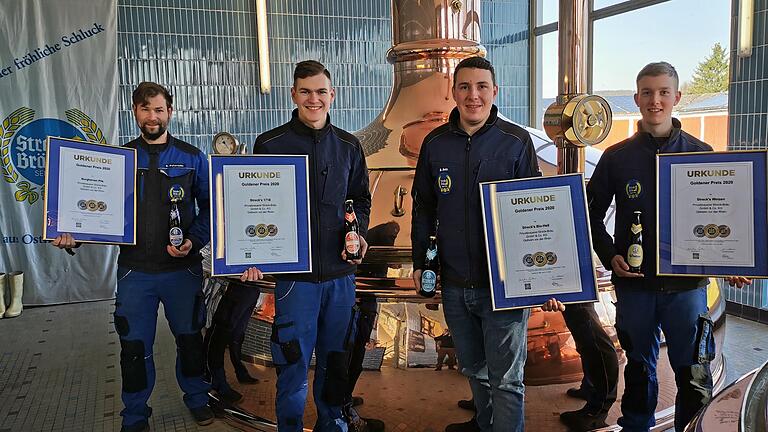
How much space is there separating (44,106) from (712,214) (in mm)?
5303

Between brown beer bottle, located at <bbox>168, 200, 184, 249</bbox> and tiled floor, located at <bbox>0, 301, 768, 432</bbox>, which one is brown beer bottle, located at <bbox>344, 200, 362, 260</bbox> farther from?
brown beer bottle, located at <bbox>168, 200, 184, 249</bbox>

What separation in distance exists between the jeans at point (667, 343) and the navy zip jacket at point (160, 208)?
1770 millimetres

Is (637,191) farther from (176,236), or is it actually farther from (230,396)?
(230,396)

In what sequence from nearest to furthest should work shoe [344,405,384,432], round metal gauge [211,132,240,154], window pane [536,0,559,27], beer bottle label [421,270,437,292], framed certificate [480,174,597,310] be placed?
framed certificate [480,174,597,310]
beer bottle label [421,270,437,292]
work shoe [344,405,384,432]
round metal gauge [211,132,240,154]
window pane [536,0,559,27]

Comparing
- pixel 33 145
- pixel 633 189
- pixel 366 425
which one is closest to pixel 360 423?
pixel 366 425

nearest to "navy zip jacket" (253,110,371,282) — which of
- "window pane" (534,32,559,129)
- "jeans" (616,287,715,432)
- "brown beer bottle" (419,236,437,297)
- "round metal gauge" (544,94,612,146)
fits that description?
"brown beer bottle" (419,236,437,297)

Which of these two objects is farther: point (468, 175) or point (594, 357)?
point (594, 357)

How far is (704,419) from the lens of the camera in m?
1.02

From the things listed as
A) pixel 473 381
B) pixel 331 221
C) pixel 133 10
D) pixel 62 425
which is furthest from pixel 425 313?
pixel 133 10

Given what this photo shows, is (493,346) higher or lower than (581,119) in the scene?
lower

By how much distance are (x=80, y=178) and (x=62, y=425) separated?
4.04ft

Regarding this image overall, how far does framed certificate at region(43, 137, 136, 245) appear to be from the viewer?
2430 millimetres

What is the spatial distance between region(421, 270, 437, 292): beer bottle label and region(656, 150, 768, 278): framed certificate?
30.7 inches

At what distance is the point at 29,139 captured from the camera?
5309 mm
